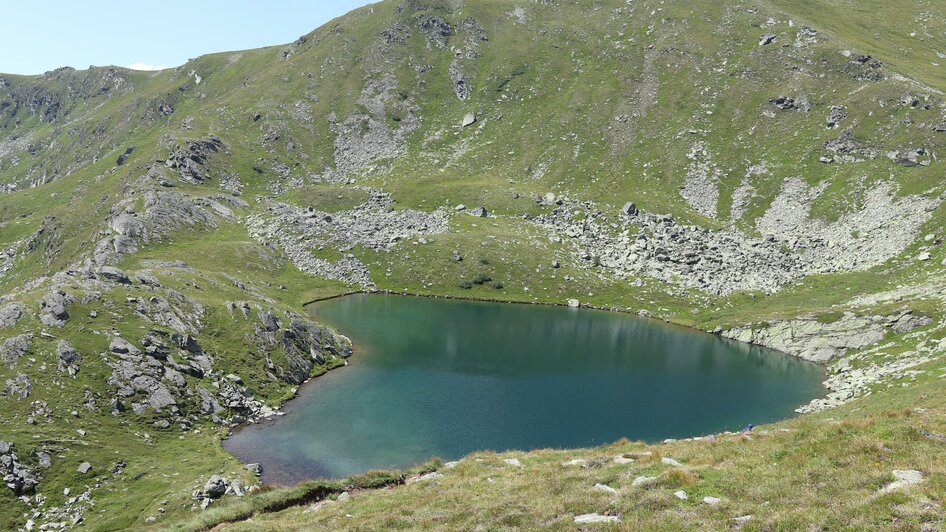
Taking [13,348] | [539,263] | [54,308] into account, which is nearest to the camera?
[13,348]

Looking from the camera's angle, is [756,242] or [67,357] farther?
[756,242]

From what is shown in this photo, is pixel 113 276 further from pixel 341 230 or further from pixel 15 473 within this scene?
pixel 341 230

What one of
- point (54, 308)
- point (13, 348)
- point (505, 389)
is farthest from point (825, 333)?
point (13, 348)

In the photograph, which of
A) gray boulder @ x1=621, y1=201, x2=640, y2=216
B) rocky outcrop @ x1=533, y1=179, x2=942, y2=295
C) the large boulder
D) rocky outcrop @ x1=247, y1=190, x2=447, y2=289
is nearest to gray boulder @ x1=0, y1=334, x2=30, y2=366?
the large boulder

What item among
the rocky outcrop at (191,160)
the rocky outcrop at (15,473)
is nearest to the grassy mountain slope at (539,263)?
the rocky outcrop at (15,473)

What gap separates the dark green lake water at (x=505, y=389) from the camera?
56219 mm

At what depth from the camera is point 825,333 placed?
8900 cm

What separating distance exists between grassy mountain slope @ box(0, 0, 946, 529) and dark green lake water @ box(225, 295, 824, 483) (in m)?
6.06

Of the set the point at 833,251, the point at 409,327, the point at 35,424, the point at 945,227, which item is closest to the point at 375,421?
the point at 35,424

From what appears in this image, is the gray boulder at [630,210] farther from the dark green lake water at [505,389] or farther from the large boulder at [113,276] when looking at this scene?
the large boulder at [113,276]

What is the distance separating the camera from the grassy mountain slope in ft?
76.6

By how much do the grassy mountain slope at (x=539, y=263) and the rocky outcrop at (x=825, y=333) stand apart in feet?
1.55

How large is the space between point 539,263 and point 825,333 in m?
61.1

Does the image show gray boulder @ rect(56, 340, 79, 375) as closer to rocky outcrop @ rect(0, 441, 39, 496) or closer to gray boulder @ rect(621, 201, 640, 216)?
rocky outcrop @ rect(0, 441, 39, 496)
